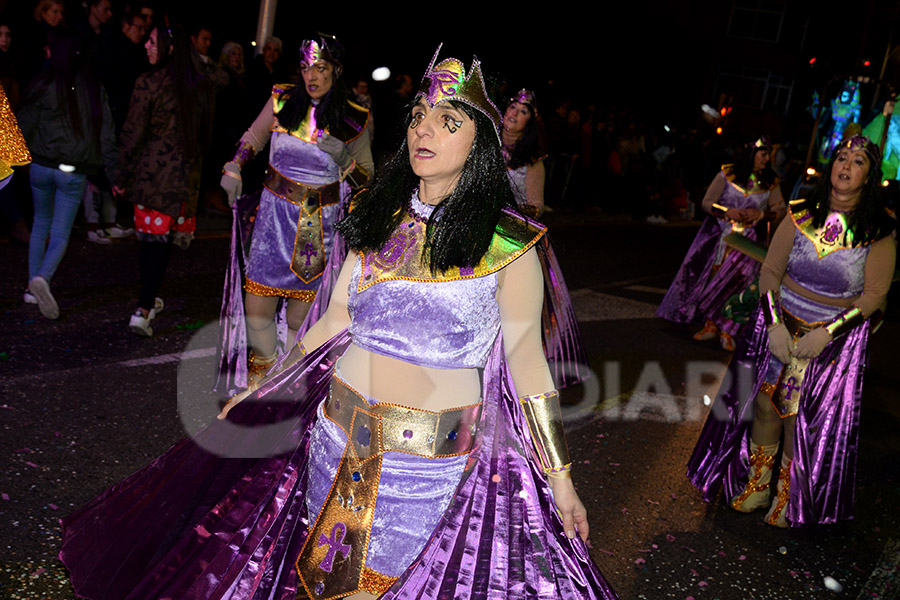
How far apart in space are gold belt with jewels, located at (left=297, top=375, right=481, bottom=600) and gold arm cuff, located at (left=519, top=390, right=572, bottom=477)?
0.19m

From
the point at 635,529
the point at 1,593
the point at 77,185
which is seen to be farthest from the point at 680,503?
the point at 77,185

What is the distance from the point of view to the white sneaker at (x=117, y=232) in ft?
27.5

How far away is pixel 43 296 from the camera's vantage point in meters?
5.62

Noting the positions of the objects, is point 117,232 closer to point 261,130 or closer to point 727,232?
point 261,130

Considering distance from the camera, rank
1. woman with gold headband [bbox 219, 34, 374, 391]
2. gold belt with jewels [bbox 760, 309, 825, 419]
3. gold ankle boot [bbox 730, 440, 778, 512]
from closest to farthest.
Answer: gold belt with jewels [bbox 760, 309, 825, 419]
gold ankle boot [bbox 730, 440, 778, 512]
woman with gold headband [bbox 219, 34, 374, 391]

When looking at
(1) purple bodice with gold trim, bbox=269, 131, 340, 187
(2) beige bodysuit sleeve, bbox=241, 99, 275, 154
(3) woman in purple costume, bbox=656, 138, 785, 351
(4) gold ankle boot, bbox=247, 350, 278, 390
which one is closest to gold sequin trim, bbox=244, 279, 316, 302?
(4) gold ankle boot, bbox=247, 350, 278, 390

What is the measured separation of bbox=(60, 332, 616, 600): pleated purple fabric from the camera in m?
2.15

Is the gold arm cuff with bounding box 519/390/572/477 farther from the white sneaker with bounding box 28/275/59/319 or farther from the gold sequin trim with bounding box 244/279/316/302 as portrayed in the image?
the white sneaker with bounding box 28/275/59/319

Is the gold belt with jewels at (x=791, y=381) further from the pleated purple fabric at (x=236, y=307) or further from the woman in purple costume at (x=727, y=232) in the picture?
the woman in purple costume at (x=727, y=232)

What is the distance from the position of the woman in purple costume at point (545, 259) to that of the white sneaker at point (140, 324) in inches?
104

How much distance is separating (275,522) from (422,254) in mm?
890

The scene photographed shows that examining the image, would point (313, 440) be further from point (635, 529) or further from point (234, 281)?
point (234, 281)

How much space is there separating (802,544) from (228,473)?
3.04 m

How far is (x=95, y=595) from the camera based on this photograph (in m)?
2.51
